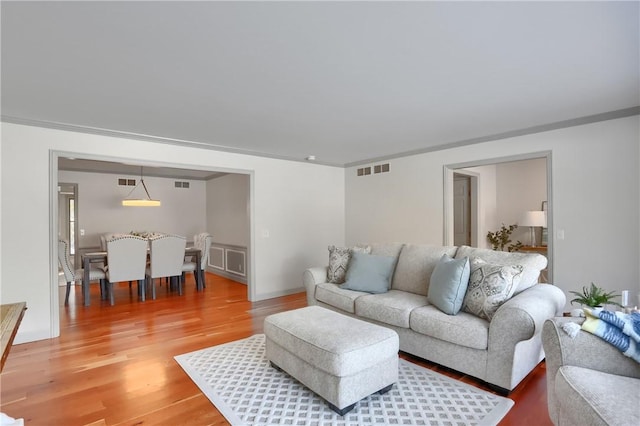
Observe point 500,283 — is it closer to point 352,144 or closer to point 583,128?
point 583,128

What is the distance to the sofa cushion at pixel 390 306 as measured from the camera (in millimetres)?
2889

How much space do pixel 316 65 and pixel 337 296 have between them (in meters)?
2.31

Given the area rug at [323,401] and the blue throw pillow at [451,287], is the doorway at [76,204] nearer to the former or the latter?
the area rug at [323,401]

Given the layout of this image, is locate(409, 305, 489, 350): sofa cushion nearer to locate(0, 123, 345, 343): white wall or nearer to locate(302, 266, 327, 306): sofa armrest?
locate(302, 266, 327, 306): sofa armrest

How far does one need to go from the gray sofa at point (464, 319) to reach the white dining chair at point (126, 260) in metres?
3.15

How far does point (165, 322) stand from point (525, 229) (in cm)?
612

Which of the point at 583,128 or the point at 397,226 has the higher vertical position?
the point at 583,128


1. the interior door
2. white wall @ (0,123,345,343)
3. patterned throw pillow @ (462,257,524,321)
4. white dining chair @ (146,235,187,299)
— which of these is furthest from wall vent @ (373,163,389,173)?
white dining chair @ (146,235,187,299)

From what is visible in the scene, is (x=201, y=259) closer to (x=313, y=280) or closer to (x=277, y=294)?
(x=277, y=294)

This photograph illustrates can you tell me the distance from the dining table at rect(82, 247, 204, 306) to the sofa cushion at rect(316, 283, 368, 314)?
2954mm

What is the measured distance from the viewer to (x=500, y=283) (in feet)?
8.34

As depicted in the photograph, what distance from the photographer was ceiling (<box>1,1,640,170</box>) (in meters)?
1.72

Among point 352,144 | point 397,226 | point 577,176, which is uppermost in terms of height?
point 352,144

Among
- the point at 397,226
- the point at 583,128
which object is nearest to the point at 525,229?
the point at 397,226
